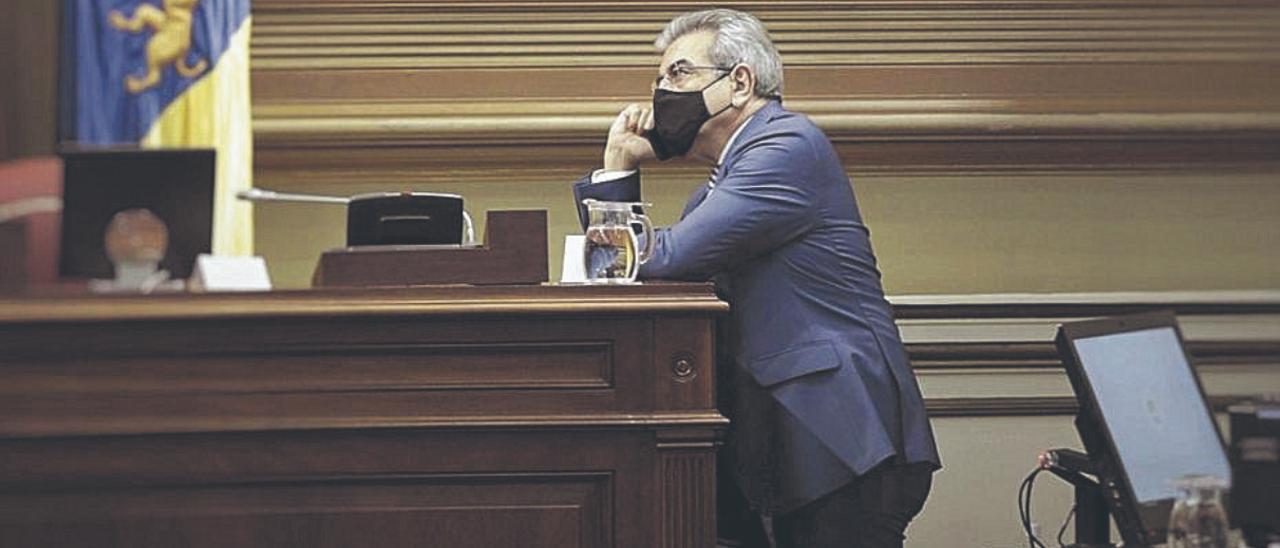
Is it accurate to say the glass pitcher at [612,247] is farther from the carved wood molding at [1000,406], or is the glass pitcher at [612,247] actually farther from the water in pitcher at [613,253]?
the carved wood molding at [1000,406]

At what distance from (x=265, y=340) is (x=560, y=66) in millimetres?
1908

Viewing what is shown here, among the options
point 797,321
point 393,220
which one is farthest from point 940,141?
point 393,220

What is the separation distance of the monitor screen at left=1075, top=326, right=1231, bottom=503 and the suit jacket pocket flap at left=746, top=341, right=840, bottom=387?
0.52m

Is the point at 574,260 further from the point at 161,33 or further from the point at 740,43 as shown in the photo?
the point at 161,33

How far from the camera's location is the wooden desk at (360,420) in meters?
2.32

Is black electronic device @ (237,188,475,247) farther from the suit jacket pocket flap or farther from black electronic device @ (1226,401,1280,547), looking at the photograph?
black electronic device @ (1226,401,1280,547)

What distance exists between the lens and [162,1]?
3.78m

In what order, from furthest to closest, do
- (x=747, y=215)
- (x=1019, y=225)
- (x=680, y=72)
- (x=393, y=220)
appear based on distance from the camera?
(x=1019, y=225), (x=680, y=72), (x=747, y=215), (x=393, y=220)

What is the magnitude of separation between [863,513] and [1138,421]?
608 mm

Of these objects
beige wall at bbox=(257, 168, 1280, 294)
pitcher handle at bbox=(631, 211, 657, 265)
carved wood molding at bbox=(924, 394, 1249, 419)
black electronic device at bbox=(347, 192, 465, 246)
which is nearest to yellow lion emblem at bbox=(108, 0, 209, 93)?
beige wall at bbox=(257, 168, 1280, 294)

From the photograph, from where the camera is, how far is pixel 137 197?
8.30 ft

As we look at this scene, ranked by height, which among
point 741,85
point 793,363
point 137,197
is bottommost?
point 793,363

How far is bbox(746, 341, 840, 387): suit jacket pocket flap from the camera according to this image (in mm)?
2924

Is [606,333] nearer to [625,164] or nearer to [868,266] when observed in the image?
[868,266]
